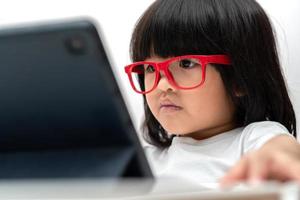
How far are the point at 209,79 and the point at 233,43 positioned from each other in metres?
0.09

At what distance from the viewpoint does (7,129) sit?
23.9 inches

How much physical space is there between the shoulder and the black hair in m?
0.07

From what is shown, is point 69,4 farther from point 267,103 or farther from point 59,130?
point 59,130

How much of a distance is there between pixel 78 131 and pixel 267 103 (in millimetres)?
664

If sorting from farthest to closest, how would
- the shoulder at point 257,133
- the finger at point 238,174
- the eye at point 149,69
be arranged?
the eye at point 149,69 → the shoulder at point 257,133 → the finger at point 238,174

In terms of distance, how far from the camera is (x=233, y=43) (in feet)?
3.49

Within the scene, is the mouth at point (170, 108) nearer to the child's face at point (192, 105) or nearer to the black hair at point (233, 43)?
the child's face at point (192, 105)

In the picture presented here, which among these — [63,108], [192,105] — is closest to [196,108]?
[192,105]

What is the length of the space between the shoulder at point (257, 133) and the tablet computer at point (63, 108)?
0.44 meters

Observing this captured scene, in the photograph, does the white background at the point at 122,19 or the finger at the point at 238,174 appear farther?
the white background at the point at 122,19

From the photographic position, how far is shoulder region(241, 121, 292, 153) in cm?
96

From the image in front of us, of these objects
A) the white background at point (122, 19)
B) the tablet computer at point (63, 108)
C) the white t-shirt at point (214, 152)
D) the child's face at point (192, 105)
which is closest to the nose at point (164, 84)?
the child's face at point (192, 105)

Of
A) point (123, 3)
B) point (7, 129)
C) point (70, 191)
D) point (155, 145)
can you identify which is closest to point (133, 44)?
point (155, 145)

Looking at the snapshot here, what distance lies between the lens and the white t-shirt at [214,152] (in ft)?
3.25
